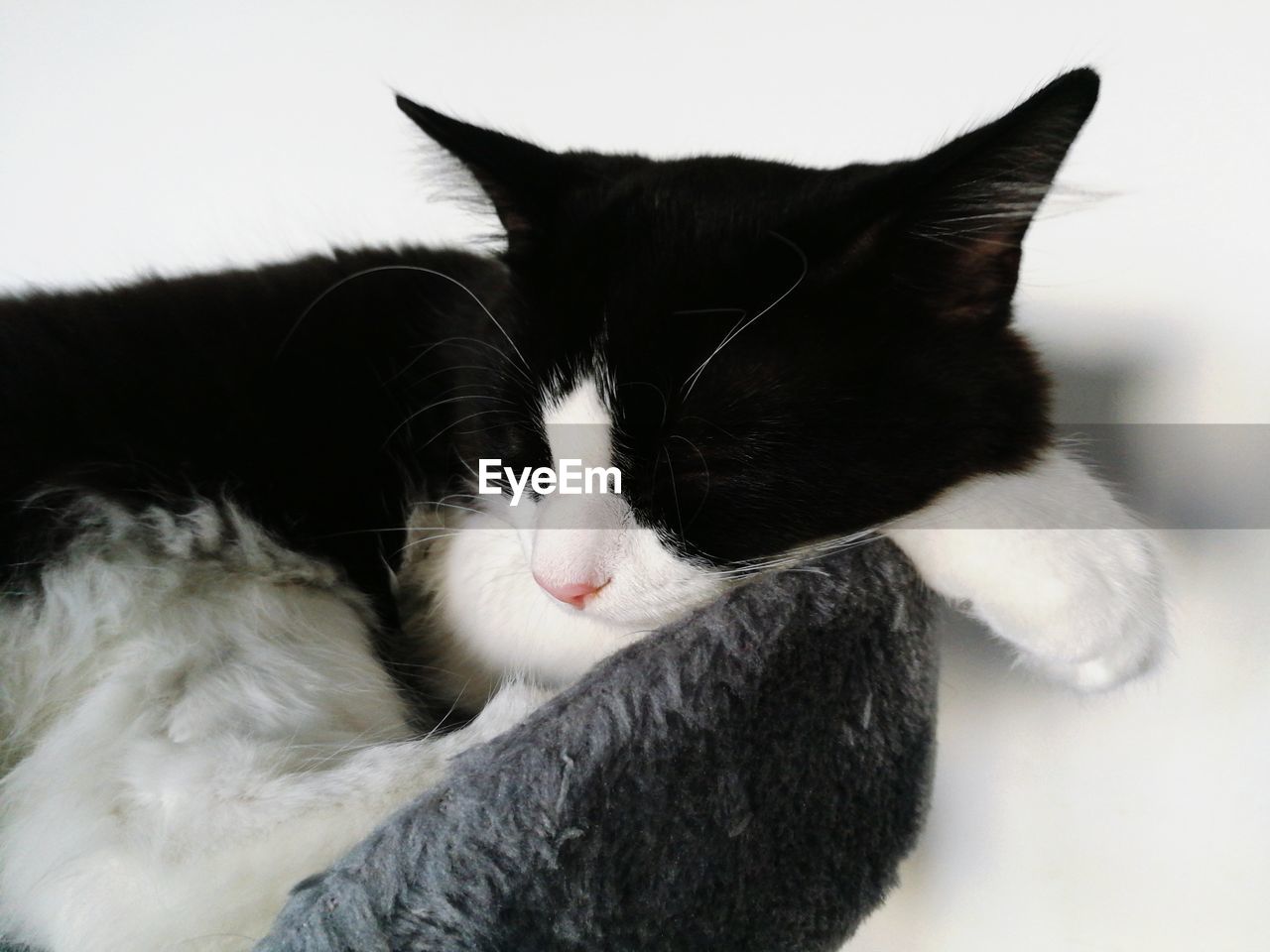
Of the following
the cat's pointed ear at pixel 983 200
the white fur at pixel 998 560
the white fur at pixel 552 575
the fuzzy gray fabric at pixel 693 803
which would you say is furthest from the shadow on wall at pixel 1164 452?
the white fur at pixel 552 575

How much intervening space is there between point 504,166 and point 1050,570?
575 mm

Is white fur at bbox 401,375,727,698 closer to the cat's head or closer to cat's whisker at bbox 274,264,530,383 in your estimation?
the cat's head

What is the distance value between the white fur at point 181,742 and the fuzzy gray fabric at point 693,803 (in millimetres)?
134

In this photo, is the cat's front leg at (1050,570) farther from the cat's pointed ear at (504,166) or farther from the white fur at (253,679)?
the cat's pointed ear at (504,166)

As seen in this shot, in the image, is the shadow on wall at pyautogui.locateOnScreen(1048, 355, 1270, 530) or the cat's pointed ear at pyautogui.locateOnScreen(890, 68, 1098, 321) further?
the shadow on wall at pyautogui.locateOnScreen(1048, 355, 1270, 530)

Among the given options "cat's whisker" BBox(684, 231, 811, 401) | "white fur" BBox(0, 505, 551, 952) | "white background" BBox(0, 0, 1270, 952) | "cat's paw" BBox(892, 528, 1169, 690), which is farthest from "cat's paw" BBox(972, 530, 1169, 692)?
"white fur" BBox(0, 505, 551, 952)

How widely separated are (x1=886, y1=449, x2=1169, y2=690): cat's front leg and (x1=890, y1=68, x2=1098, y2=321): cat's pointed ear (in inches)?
6.3

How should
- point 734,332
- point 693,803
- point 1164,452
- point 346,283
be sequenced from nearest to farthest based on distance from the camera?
point 693,803 → point 734,332 → point 1164,452 → point 346,283

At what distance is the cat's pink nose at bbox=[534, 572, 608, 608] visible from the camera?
661mm

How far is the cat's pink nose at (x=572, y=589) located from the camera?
0.66 meters

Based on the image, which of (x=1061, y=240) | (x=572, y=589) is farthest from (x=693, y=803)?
(x=1061, y=240)

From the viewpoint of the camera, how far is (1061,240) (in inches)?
35.8

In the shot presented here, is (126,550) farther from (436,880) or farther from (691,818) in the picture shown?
(691,818)

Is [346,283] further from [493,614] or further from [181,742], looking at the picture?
[181,742]
